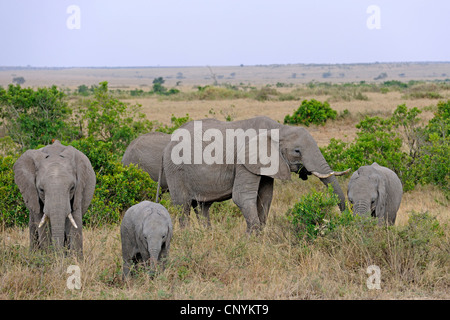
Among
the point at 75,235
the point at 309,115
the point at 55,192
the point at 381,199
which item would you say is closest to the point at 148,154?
the point at 75,235

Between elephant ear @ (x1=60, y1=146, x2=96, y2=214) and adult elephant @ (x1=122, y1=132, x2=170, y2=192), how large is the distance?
167 inches

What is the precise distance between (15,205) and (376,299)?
553cm

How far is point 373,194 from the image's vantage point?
7.76 metres

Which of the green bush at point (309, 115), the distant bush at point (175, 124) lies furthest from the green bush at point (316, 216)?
the green bush at point (309, 115)

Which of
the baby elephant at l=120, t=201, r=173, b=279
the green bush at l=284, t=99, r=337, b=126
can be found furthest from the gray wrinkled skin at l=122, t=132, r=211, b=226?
the green bush at l=284, t=99, r=337, b=126

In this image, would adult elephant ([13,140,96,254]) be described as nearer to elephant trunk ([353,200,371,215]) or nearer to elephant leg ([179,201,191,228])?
elephant leg ([179,201,191,228])

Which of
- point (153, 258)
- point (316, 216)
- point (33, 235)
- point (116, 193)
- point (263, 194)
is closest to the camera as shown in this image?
point (153, 258)

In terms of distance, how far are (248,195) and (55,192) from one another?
2.93m

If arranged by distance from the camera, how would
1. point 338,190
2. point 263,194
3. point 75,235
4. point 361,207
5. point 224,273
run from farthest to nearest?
point 263,194 < point 338,190 < point 361,207 < point 75,235 < point 224,273

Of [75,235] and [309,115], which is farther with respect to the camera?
[309,115]

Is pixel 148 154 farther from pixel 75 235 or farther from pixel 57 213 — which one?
pixel 57 213

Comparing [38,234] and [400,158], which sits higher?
[400,158]

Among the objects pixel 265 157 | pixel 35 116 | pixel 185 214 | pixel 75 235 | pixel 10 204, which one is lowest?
pixel 185 214
